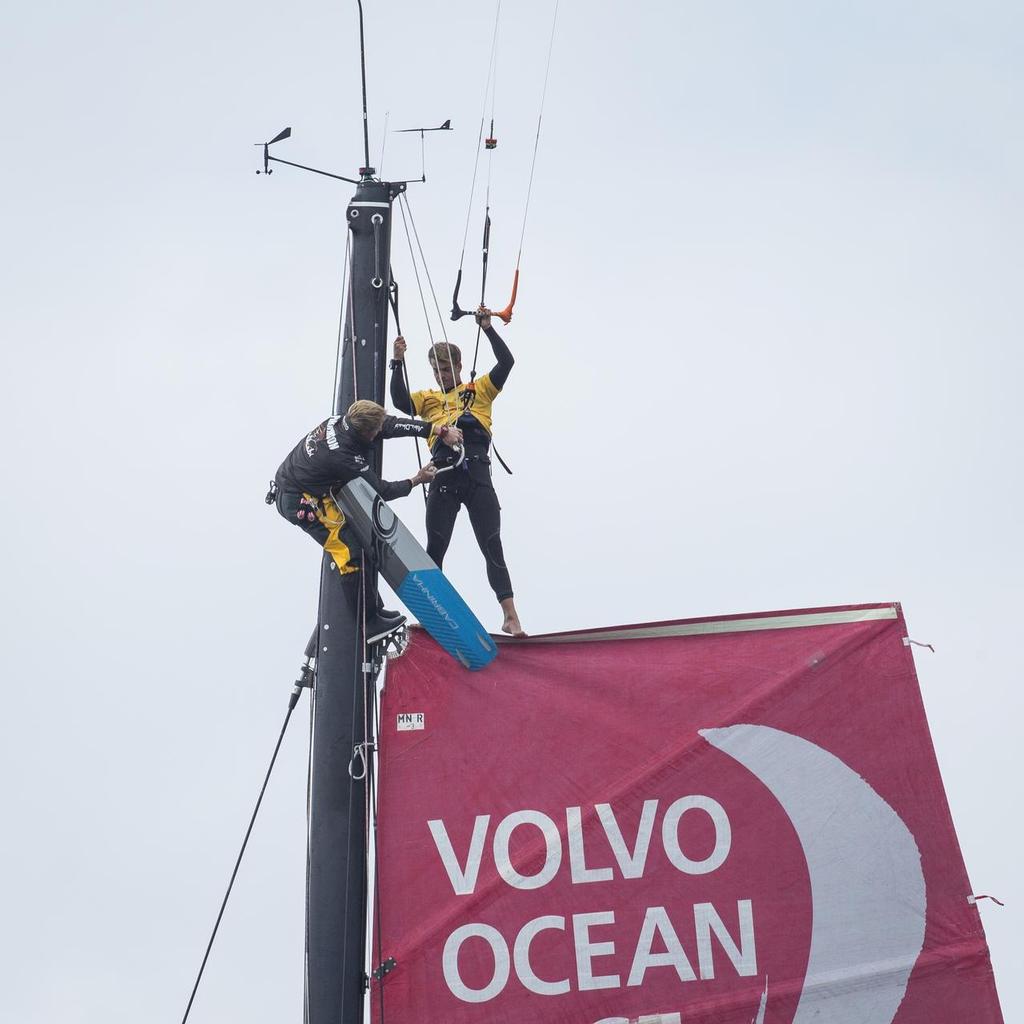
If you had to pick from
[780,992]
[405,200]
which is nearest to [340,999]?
[780,992]

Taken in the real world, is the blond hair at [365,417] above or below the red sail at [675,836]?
above

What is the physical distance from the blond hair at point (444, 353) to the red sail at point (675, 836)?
2.17 meters

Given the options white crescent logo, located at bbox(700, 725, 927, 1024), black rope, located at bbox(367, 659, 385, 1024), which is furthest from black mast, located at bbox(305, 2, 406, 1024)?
white crescent logo, located at bbox(700, 725, 927, 1024)

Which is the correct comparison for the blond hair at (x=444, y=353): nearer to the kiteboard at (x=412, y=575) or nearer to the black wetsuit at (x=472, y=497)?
the black wetsuit at (x=472, y=497)

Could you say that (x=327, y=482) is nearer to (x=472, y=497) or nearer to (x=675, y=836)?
(x=472, y=497)

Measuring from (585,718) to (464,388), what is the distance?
2622 millimetres

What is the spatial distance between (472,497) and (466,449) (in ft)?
1.17

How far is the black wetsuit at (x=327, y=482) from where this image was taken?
43.9 ft

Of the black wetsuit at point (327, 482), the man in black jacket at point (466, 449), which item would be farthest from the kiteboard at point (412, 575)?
the man in black jacket at point (466, 449)

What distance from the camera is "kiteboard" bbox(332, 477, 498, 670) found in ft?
44.2

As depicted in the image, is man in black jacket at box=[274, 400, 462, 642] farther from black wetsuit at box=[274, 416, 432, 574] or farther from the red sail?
the red sail

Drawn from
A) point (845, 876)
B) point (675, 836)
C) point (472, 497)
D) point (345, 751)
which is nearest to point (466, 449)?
point (472, 497)

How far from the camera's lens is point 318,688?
13.4 meters

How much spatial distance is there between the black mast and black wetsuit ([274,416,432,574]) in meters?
0.18
